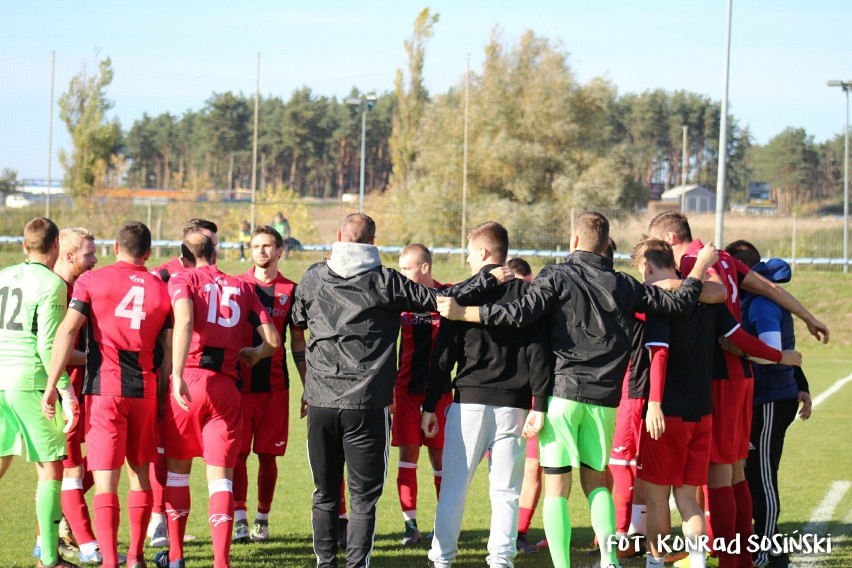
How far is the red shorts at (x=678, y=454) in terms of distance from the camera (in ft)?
19.5

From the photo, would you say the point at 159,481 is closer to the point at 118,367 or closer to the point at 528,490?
the point at 118,367

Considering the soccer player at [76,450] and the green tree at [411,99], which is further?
the green tree at [411,99]

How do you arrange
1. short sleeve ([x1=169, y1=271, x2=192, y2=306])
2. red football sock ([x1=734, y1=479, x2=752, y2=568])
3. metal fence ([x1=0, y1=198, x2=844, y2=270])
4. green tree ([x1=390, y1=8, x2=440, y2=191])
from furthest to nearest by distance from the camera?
green tree ([x1=390, y1=8, x2=440, y2=191])
metal fence ([x1=0, y1=198, x2=844, y2=270])
red football sock ([x1=734, y1=479, x2=752, y2=568])
short sleeve ([x1=169, y1=271, x2=192, y2=306])

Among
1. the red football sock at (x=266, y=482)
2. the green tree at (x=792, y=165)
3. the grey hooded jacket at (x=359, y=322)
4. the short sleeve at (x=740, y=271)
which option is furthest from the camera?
the green tree at (x=792, y=165)

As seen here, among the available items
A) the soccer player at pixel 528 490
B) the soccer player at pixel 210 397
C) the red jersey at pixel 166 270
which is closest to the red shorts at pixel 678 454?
the soccer player at pixel 528 490

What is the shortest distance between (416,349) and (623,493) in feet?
6.22

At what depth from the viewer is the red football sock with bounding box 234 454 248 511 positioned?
7477 mm

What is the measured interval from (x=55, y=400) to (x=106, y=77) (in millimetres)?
36763

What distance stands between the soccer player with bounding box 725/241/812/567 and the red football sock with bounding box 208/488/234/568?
11.5 ft

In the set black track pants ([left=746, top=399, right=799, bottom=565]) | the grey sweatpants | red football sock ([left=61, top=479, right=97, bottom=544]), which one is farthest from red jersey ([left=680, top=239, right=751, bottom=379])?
red football sock ([left=61, top=479, right=97, bottom=544])

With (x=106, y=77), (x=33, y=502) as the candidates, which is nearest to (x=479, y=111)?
(x=106, y=77)

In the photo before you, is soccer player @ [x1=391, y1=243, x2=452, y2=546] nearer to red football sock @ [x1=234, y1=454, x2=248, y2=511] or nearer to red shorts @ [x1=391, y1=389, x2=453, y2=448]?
red shorts @ [x1=391, y1=389, x2=453, y2=448]

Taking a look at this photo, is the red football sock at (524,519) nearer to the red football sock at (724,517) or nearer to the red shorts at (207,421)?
the red football sock at (724,517)

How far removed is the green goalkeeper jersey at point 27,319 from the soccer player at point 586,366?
2828 mm
